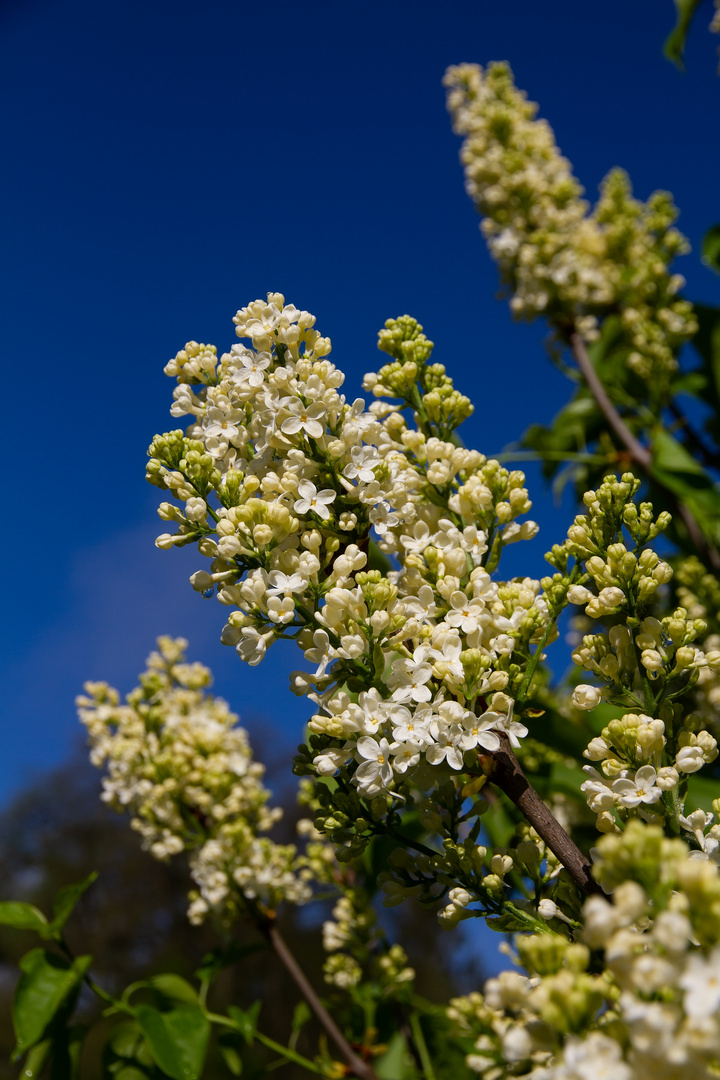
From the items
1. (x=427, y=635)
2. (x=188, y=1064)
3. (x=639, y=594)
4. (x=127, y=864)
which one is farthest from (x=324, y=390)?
(x=127, y=864)

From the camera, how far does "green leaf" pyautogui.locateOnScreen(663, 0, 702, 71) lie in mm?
2107

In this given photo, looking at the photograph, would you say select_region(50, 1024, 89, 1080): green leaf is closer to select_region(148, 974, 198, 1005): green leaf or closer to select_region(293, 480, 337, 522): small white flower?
select_region(148, 974, 198, 1005): green leaf

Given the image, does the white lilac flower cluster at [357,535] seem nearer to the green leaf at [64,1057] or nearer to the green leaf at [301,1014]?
the green leaf at [64,1057]

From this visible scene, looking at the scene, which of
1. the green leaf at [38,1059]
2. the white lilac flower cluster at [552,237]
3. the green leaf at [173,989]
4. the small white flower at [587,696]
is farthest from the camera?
the white lilac flower cluster at [552,237]

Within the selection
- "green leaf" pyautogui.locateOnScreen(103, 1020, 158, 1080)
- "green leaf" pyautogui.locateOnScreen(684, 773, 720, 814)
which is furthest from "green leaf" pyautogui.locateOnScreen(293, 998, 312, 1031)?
"green leaf" pyautogui.locateOnScreen(684, 773, 720, 814)

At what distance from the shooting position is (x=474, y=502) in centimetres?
138

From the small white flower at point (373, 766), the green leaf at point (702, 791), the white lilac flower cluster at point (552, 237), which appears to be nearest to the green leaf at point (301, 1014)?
the green leaf at point (702, 791)

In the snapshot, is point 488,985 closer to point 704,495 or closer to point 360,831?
point 360,831

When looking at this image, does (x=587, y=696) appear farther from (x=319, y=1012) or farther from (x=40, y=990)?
(x=319, y=1012)

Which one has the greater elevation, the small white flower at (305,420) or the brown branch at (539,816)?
the small white flower at (305,420)

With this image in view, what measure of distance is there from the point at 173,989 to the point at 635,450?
2673 millimetres

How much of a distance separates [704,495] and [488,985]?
7.74 ft

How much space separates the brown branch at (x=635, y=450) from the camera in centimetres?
288

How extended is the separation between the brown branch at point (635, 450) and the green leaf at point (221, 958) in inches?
85.4
